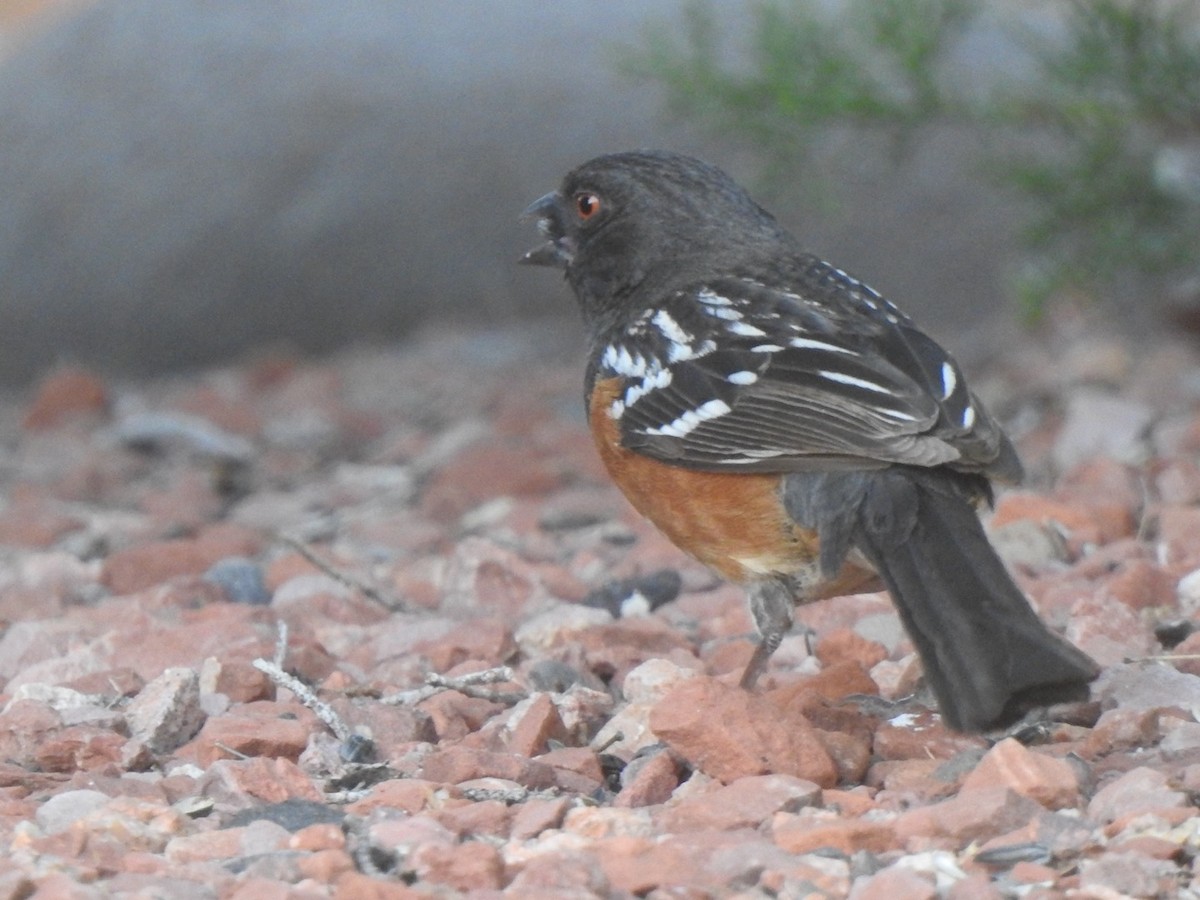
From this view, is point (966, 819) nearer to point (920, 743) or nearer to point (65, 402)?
point (920, 743)

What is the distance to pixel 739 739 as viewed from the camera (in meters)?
2.76

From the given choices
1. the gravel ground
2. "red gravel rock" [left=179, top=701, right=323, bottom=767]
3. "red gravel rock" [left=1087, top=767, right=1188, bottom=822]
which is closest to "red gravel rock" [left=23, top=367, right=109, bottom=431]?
the gravel ground

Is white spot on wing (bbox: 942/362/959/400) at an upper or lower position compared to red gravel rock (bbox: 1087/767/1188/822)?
upper

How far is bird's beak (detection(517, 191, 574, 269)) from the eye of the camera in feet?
→ 13.8

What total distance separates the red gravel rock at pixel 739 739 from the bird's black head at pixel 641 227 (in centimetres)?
134

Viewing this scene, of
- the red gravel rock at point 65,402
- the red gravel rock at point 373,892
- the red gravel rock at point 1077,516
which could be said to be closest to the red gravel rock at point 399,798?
the red gravel rock at point 373,892

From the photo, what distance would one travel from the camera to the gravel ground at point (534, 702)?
242 cm

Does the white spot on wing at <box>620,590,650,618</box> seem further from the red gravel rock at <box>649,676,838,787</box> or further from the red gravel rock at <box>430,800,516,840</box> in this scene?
the red gravel rock at <box>430,800,516,840</box>

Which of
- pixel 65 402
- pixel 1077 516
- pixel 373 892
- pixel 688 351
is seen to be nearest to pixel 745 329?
pixel 688 351

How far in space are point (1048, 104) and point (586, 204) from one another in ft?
6.54

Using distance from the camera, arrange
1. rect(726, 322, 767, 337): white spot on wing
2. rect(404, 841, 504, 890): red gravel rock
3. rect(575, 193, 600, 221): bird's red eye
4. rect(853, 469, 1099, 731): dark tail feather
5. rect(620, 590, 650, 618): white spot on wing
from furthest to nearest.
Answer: rect(575, 193, 600, 221): bird's red eye
rect(620, 590, 650, 618): white spot on wing
rect(726, 322, 767, 337): white spot on wing
rect(853, 469, 1099, 731): dark tail feather
rect(404, 841, 504, 890): red gravel rock

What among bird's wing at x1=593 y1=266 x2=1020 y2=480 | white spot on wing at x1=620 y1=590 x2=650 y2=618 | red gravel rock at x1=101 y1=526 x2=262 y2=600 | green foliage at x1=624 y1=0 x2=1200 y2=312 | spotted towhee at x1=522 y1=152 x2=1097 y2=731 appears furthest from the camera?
green foliage at x1=624 y1=0 x2=1200 y2=312

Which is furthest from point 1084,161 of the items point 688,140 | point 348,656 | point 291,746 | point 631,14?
point 291,746

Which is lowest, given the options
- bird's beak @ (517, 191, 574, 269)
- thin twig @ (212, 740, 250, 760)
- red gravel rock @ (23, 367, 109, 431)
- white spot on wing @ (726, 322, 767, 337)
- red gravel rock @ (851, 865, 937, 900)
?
red gravel rock @ (23, 367, 109, 431)
